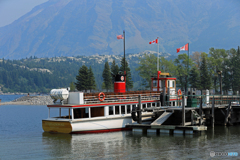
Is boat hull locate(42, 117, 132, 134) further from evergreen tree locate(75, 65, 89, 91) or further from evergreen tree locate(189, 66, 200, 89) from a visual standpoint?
evergreen tree locate(75, 65, 89, 91)

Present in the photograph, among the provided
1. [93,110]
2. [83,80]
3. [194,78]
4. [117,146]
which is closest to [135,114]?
[93,110]

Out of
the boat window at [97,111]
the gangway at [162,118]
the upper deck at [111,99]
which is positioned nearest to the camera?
the upper deck at [111,99]

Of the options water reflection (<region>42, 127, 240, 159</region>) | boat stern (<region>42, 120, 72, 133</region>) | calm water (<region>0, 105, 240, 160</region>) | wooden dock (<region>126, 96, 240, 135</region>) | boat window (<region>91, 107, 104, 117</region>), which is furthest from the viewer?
boat window (<region>91, 107, 104, 117</region>)

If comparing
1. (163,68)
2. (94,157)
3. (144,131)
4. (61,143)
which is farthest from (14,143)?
(163,68)

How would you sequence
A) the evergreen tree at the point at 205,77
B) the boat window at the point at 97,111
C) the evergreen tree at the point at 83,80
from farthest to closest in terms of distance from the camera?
the evergreen tree at the point at 83,80 < the evergreen tree at the point at 205,77 < the boat window at the point at 97,111

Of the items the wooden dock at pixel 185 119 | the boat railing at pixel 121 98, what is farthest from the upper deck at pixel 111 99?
the wooden dock at pixel 185 119

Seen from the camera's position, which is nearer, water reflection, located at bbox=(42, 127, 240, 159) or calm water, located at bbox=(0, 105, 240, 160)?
calm water, located at bbox=(0, 105, 240, 160)

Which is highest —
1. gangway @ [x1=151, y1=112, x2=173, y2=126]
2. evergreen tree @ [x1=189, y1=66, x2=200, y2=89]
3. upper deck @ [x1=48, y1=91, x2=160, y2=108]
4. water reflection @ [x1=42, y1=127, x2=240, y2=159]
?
evergreen tree @ [x1=189, y1=66, x2=200, y2=89]

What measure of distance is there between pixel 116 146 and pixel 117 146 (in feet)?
0.26

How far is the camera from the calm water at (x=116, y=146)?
2212 centimetres

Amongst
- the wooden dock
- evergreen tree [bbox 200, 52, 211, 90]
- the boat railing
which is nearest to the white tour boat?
the boat railing

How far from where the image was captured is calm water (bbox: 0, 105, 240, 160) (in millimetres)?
22125

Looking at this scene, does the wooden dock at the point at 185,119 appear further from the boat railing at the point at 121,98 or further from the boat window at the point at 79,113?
the boat window at the point at 79,113

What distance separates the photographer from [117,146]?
988 inches
